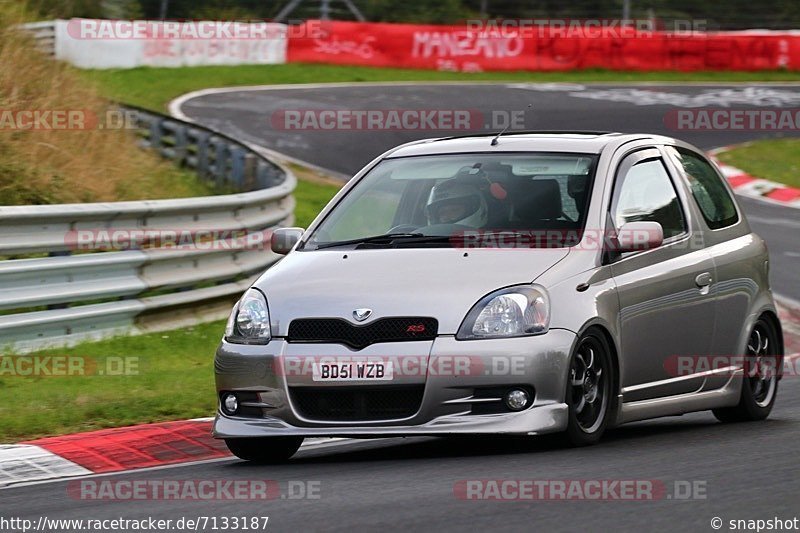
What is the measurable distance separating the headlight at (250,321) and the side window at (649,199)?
1.88 m

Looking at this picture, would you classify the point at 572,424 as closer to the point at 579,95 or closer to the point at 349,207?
the point at 349,207

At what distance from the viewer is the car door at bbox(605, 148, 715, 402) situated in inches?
310

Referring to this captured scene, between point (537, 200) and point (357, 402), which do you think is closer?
point (357, 402)

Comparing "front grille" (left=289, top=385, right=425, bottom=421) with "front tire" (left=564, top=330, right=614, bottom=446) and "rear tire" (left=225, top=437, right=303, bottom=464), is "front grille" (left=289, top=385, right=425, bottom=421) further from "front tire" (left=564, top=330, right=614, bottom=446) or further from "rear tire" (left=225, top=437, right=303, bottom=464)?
"front tire" (left=564, top=330, right=614, bottom=446)

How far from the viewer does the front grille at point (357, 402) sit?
23.4 feet

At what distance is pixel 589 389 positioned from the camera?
7.48m

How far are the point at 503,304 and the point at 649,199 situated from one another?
5.51ft

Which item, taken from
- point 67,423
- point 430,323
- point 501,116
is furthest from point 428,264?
point 501,116

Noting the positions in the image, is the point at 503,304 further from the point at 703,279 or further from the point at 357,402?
the point at 703,279

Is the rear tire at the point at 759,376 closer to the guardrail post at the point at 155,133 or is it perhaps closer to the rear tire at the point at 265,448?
the rear tire at the point at 265,448
